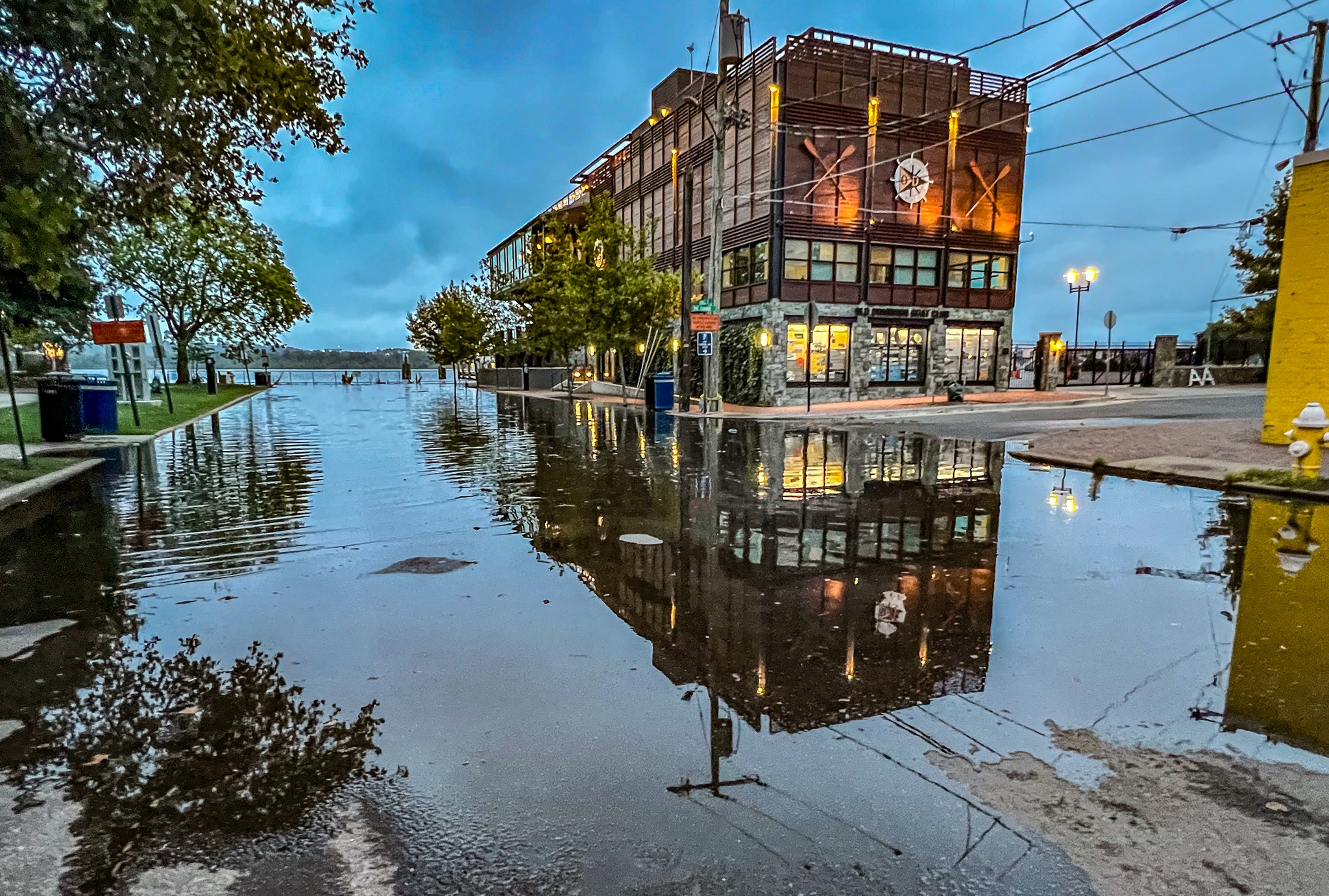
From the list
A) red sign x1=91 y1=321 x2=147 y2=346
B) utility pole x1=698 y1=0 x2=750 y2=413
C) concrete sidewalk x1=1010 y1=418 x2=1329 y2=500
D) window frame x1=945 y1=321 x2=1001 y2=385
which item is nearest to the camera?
concrete sidewalk x1=1010 y1=418 x2=1329 y2=500

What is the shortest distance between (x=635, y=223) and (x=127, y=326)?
29.6 m

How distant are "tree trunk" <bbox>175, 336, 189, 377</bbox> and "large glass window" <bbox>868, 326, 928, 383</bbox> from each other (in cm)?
3961

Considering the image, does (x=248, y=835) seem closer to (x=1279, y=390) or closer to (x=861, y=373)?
(x=1279, y=390)

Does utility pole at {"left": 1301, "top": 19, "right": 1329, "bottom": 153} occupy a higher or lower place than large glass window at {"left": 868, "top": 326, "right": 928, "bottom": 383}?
higher

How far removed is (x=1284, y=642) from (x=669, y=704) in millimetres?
4107

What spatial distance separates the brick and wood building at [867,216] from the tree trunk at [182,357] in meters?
29.6

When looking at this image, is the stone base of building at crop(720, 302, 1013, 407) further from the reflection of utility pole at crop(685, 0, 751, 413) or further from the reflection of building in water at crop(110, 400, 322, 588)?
the reflection of building in water at crop(110, 400, 322, 588)

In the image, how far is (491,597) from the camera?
558cm

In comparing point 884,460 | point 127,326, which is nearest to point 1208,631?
point 884,460

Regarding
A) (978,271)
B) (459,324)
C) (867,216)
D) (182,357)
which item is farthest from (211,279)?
(978,271)

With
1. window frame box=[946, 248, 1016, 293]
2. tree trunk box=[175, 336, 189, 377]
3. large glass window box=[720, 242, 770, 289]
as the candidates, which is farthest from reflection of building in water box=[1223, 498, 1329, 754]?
tree trunk box=[175, 336, 189, 377]

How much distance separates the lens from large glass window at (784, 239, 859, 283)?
2948cm

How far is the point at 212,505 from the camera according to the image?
30.9 ft

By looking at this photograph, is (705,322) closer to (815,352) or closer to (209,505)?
(815,352)
